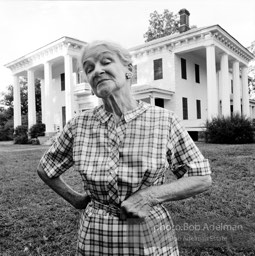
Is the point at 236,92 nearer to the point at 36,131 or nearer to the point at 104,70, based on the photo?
the point at 36,131

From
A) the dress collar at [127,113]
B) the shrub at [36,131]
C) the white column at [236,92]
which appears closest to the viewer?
the dress collar at [127,113]

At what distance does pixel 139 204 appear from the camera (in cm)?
132

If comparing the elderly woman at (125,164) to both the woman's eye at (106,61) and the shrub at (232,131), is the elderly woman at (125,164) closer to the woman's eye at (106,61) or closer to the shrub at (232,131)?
the woman's eye at (106,61)

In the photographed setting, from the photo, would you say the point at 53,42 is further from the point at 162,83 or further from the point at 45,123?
the point at 162,83

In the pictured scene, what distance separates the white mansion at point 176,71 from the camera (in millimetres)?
17781

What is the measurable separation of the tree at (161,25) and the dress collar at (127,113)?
35243 mm

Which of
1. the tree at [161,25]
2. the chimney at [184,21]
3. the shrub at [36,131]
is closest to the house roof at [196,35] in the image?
the chimney at [184,21]

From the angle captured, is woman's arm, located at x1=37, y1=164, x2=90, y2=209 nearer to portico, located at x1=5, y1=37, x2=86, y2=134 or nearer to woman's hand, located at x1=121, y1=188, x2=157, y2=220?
woman's hand, located at x1=121, y1=188, x2=157, y2=220

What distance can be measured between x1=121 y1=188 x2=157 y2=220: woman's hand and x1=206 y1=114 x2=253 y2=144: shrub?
1424cm

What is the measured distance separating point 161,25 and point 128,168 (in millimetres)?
37009

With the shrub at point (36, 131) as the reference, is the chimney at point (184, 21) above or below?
above

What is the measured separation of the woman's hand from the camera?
131 cm

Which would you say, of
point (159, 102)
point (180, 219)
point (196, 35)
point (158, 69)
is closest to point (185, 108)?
point (159, 102)

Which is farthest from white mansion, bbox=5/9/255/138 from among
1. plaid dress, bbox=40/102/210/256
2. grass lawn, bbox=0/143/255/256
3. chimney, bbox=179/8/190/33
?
plaid dress, bbox=40/102/210/256
